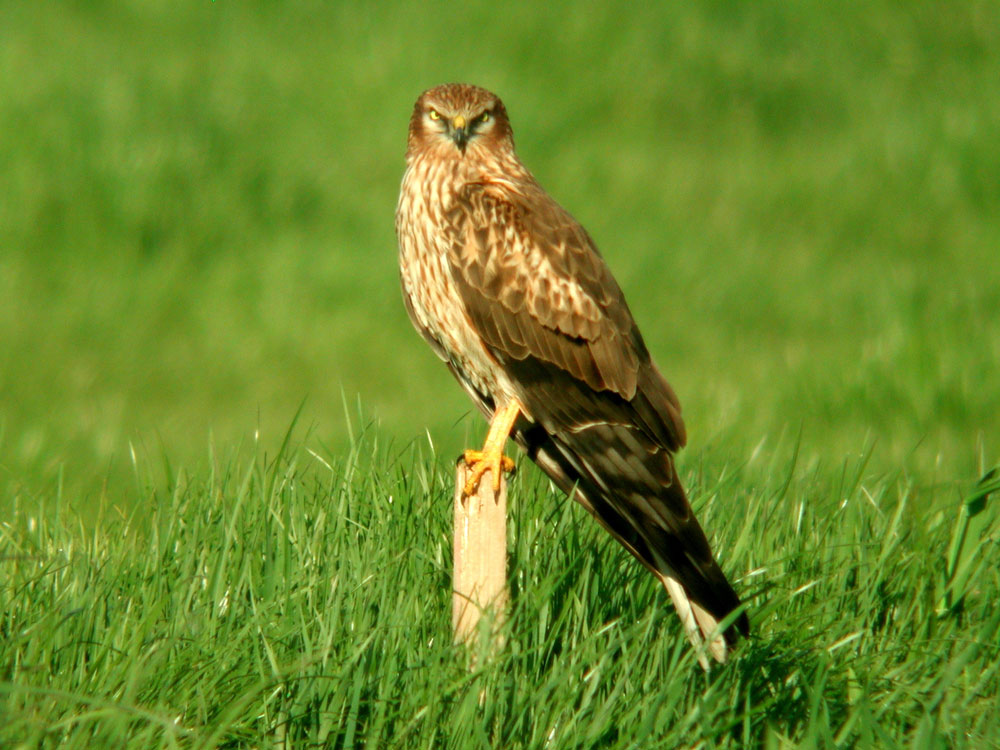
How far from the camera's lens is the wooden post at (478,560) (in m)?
3.38

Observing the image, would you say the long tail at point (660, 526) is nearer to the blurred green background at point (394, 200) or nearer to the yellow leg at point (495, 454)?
the yellow leg at point (495, 454)

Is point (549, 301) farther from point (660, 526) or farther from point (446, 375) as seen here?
point (446, 375)

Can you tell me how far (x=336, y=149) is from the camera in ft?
35.0

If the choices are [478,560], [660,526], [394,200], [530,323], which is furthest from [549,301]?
[394,200]

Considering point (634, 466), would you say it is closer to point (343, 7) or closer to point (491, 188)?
point (491, 188)

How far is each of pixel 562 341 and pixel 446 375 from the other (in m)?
4.24

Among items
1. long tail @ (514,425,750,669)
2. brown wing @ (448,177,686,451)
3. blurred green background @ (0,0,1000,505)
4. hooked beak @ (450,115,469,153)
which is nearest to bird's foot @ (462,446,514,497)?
long tail @ (514,425,750,669)

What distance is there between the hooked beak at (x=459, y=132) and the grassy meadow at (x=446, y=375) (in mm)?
937

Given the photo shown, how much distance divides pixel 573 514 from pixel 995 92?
1049cm

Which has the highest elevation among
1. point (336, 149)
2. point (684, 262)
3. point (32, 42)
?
point (32, 42)

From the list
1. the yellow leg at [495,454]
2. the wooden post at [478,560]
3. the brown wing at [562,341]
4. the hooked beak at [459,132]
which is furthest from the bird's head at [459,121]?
the wooden post at [478,560]

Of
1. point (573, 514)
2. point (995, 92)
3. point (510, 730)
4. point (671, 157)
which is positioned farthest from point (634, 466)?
point (995, 92)

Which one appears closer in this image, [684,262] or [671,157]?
[684,262]

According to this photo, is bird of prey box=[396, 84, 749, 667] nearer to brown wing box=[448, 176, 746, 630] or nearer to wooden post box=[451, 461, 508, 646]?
brown wing box=[448, 176, 746, 630]
